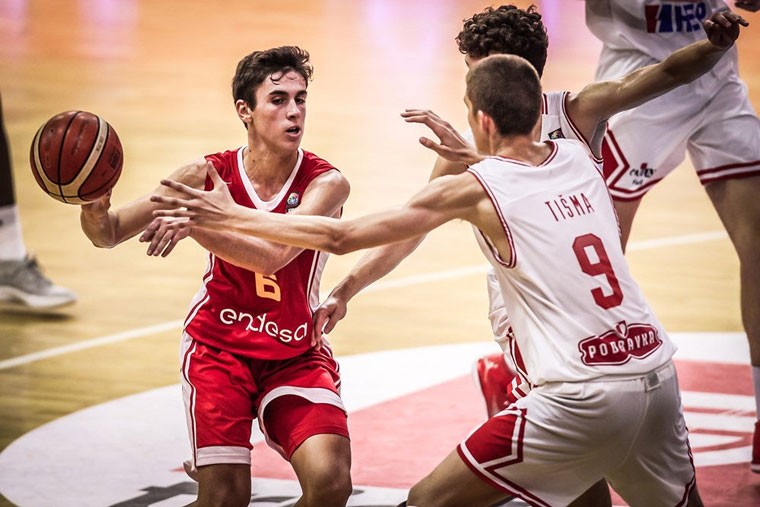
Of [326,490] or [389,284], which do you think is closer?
[326,490]

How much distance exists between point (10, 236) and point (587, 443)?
540 centimetres

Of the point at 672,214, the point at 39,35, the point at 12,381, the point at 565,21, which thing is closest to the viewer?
the point at 12,381

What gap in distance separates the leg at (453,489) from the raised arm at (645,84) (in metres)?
1.71

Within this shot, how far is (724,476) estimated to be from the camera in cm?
669

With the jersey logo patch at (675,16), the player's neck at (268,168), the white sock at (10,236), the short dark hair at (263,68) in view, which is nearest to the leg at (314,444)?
the player's neck at (268,168)

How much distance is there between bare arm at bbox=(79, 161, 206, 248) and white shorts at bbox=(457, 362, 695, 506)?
1684 millimetres

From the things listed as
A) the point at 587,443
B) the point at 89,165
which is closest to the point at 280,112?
the point at 89,165

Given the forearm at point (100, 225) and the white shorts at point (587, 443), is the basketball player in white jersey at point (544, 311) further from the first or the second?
the forearm at point (100, 225)

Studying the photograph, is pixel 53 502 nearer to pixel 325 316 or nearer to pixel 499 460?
pixel 325 316

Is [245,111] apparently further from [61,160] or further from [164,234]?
[164,234]

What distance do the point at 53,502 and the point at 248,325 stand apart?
4.36ft

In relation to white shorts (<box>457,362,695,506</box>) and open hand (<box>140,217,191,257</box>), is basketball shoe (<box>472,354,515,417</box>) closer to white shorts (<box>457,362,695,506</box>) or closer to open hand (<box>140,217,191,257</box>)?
white shorts (<box>457,362,695,506</box>)

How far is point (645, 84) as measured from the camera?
234 inches

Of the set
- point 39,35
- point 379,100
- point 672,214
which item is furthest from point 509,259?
point 39,35
